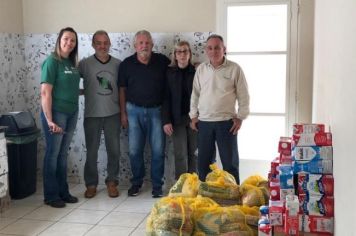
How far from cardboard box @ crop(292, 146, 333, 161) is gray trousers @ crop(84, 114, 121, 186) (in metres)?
2.42

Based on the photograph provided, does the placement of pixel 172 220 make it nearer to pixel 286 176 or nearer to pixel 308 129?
pixel 286 176

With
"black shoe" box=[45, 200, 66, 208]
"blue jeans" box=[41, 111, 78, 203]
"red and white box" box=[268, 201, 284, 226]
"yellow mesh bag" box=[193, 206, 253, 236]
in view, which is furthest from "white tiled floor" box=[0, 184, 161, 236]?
"red and white box" box=[268, 201, 284, 226]

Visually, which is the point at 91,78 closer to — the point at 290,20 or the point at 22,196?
the point at 22,196

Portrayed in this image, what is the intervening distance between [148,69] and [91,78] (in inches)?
19.9

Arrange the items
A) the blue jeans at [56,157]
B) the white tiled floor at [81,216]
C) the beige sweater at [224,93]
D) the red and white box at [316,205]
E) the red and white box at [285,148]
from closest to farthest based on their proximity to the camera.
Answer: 1. the red and white box at [316,205]
2. the red and white box at [285,148]
3. the white tiled floor at [81,216]
4. the beige sweater at [224,93]
5. the blue jeans at [56,157]

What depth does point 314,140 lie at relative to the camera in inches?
68.0

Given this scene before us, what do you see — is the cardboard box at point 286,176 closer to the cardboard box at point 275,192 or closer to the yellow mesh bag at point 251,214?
the cardboard box at point 275,192

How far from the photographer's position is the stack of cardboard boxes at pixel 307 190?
1631mm

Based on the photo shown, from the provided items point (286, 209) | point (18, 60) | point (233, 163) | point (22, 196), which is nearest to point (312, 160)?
point (286, 209)

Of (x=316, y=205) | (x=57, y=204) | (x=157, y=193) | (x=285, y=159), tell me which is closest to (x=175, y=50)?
(x=157, y=193)

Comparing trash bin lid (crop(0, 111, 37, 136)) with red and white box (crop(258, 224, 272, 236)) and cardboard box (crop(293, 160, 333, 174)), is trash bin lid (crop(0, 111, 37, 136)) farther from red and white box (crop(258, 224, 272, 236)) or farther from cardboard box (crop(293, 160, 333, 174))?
cardboard box (crop(293, 160, 333, 174))

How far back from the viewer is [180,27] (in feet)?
13.1

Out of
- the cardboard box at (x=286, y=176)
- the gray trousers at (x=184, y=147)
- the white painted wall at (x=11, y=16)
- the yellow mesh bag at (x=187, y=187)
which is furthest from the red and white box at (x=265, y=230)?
the white painted wall at (x=11, y=16)

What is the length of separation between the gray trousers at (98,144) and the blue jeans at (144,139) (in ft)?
0.48
